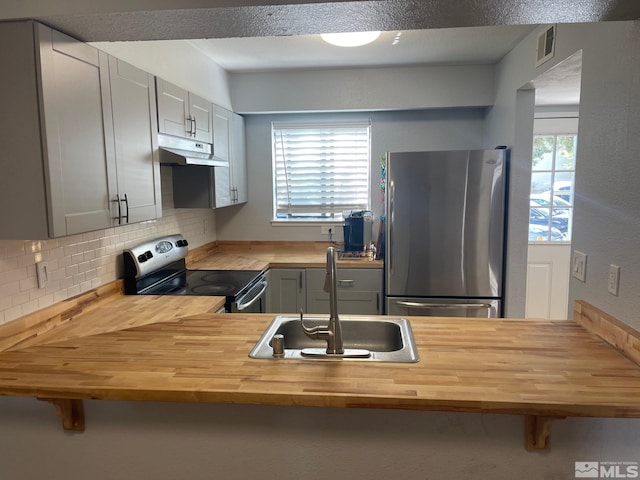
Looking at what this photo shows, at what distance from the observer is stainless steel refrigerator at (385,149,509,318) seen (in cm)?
312

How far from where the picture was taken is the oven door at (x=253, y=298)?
2621 mm

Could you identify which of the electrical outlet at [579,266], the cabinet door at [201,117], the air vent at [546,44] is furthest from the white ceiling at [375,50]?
the electrical outlet at [579,266]

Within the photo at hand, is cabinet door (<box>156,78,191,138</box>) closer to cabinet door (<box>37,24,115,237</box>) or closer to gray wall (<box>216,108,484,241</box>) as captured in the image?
cabinet door (<box>37,24,115,237</box>)

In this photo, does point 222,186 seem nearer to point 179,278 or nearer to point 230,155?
point 230,155

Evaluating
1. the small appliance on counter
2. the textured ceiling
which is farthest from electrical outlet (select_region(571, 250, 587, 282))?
the small appliance on counter

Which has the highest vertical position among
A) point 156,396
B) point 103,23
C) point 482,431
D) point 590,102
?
point 103,23

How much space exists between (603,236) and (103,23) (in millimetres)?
2000

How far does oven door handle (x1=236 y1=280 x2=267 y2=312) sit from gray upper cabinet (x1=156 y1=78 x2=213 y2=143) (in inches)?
41.8

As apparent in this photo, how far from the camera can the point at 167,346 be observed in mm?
1619

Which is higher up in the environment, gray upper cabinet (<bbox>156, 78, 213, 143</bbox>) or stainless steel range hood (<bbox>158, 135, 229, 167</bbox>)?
gray upper cabinet (<bbox>156, 78, 213, 143</bbox>)

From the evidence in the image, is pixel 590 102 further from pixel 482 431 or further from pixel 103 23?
pixel 103 23

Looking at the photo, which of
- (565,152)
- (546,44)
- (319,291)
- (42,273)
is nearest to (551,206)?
(565,152)

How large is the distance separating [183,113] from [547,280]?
338 cm

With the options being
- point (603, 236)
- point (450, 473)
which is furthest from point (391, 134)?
point (450, 473)
